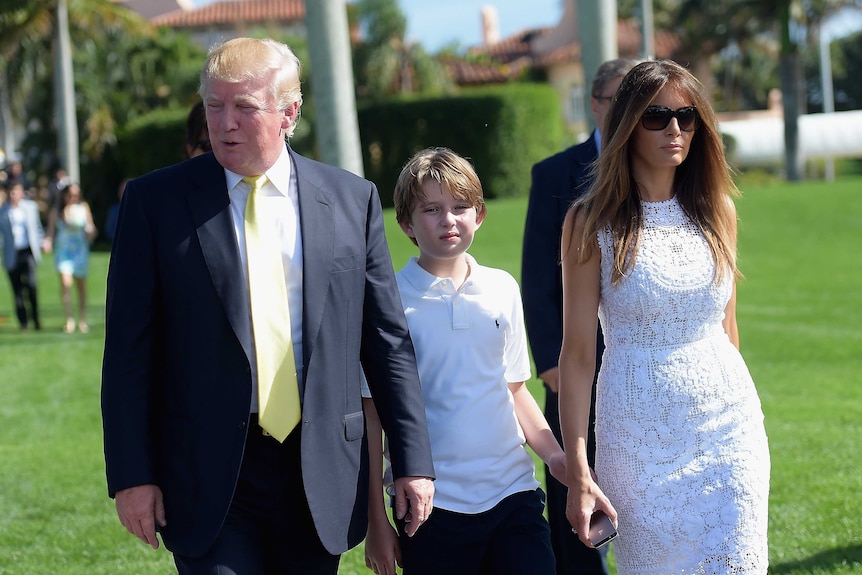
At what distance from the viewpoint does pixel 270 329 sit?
3236mm

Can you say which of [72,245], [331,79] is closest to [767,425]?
[331,79]

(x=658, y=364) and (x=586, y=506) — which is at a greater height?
(x=658, y=364)

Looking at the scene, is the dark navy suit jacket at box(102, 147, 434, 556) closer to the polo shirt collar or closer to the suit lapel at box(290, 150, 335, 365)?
the suit lapel at box(290, 150, 335, 365)

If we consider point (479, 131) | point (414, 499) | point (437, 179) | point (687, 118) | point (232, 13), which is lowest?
point (479, 131)

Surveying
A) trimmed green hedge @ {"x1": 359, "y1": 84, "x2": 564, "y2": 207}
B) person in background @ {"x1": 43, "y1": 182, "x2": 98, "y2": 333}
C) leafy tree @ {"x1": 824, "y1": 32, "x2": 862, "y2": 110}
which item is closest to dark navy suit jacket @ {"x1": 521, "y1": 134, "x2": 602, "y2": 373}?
person in background @ {"x1": 43, "y1": 182, "x2": 98, "y2": 333}

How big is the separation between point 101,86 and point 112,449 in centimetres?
4320

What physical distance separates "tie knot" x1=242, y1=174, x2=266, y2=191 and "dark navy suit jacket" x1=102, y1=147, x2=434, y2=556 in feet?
0.22

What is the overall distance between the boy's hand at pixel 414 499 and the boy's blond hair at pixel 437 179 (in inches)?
34.6

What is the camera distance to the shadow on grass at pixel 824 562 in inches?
218

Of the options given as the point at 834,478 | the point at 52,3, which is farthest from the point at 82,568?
the point at 52,3

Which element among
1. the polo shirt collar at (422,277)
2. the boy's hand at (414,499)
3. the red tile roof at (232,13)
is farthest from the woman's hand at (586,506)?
the red tile roof at (232,13)

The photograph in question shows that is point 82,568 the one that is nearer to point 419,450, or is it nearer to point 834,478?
point 419,450

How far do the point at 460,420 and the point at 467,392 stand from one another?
0.29 feet

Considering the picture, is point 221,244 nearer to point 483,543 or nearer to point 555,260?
point 483,543
